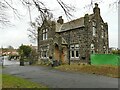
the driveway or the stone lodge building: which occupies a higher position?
the stone lodge building

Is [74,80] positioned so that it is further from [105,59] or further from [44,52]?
[44,52]

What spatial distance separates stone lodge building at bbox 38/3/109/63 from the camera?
3516cm

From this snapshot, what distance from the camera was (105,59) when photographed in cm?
2925

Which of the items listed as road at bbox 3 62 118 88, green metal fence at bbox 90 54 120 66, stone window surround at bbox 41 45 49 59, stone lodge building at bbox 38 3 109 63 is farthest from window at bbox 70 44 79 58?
road at bbox 3 62 118 88

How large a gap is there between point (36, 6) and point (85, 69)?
775 inches

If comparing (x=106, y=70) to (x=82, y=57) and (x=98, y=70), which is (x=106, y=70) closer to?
(x=98, y=70)

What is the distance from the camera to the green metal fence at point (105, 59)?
27698mm

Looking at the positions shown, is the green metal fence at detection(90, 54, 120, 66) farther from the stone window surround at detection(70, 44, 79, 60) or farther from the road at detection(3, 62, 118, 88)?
the road at detection(3, 62, 118, 88)

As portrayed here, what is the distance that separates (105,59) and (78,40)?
8.25 m

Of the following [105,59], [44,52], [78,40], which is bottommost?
[105,59]

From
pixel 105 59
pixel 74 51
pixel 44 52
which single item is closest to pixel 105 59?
pixel 105 59

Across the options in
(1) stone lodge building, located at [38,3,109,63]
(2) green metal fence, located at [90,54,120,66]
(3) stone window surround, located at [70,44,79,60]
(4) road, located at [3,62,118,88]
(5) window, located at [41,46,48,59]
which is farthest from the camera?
(5) window, located at [41,46,48,59]

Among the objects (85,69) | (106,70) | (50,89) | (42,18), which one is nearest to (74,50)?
(85,69)

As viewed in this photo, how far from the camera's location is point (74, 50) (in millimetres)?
37312
